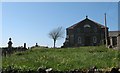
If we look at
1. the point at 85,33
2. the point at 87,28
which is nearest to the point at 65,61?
the point at 85,33

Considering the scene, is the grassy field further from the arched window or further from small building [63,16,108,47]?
the arched window

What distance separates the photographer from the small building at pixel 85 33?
2562 inches

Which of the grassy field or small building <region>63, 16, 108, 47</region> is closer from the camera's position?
the grassy field

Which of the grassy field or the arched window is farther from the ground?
the arched window

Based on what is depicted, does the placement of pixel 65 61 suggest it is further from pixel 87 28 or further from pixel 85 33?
pixel 87 28

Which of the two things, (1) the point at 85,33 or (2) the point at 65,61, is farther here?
(1) the point at 85,33

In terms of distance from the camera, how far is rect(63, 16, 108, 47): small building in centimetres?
6506

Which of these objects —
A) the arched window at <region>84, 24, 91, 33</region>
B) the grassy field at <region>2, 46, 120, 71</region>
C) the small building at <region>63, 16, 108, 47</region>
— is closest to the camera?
the grassy field at <region>2, 46, 120, 71</region>

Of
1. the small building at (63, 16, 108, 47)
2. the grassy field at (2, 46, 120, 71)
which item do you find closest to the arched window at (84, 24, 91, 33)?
the small building at (63, 16, 108, 47)

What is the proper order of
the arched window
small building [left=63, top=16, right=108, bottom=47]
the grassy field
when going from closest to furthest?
the grassy field → small building [left=63, top=16, right=108, bottom=47] → the arched window

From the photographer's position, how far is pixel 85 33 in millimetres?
66062

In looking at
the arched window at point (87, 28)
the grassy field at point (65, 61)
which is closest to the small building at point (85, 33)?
the arched window at point (87, 28)

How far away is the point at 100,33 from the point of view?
213ft

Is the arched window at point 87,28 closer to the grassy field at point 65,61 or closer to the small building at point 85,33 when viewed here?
the small building at point 85,33
